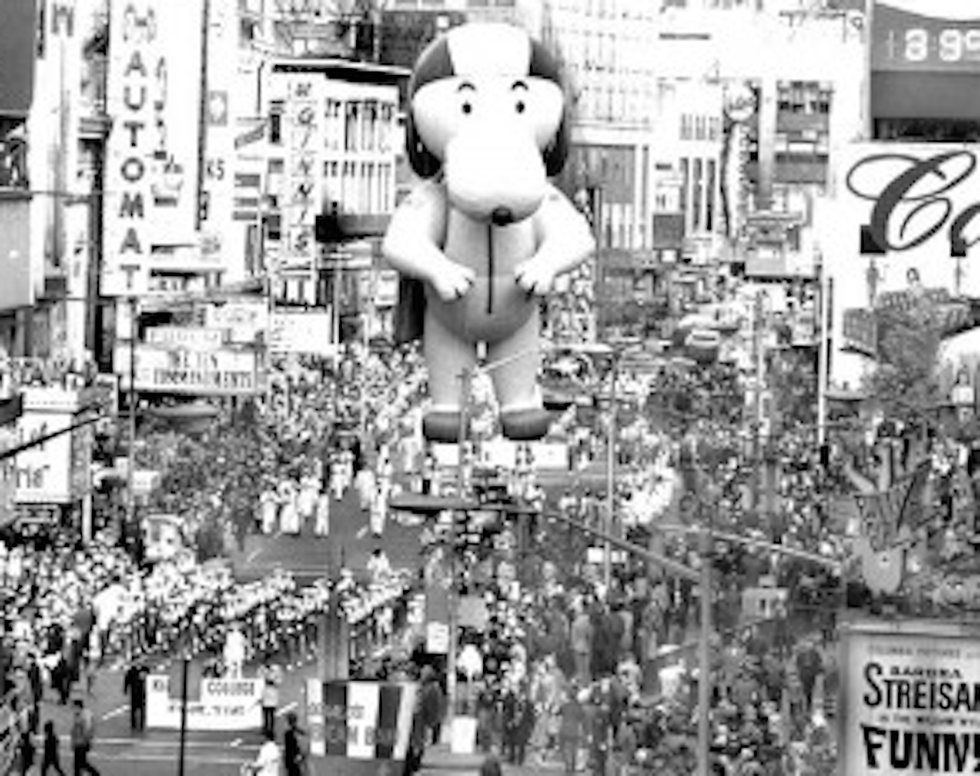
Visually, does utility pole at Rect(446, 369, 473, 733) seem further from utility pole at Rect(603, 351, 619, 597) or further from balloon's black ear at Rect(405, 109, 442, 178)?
utility pole at Rect(603, 351, 619, 597)

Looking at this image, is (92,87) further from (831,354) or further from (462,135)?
(462,135)

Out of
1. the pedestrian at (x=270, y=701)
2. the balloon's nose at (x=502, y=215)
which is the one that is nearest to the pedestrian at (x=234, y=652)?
the pedestrian at (x=270, y=701)

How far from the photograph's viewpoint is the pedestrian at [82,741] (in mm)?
31250

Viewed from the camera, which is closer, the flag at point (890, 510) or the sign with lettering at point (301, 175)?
the flag at point (890, 510)

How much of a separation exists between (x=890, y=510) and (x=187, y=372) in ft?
83.1

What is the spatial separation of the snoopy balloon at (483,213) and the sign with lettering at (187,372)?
2800 centimetres

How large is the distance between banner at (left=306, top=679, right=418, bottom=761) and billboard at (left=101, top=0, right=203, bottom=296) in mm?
25085

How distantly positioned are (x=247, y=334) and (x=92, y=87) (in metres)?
9.25

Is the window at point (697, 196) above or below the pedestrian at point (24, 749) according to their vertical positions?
above

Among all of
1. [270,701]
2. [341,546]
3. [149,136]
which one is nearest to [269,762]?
[270,701]

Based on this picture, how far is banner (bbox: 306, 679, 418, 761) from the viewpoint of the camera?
99.0ft

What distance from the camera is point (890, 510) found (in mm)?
29125

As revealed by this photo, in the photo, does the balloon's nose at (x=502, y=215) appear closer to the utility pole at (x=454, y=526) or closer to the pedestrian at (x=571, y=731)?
the utility pole at (x=454, y=526)

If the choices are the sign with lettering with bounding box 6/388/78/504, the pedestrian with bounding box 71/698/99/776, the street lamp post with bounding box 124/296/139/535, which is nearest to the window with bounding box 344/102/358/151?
the street lamp post with bounding box 124/296/139/535
